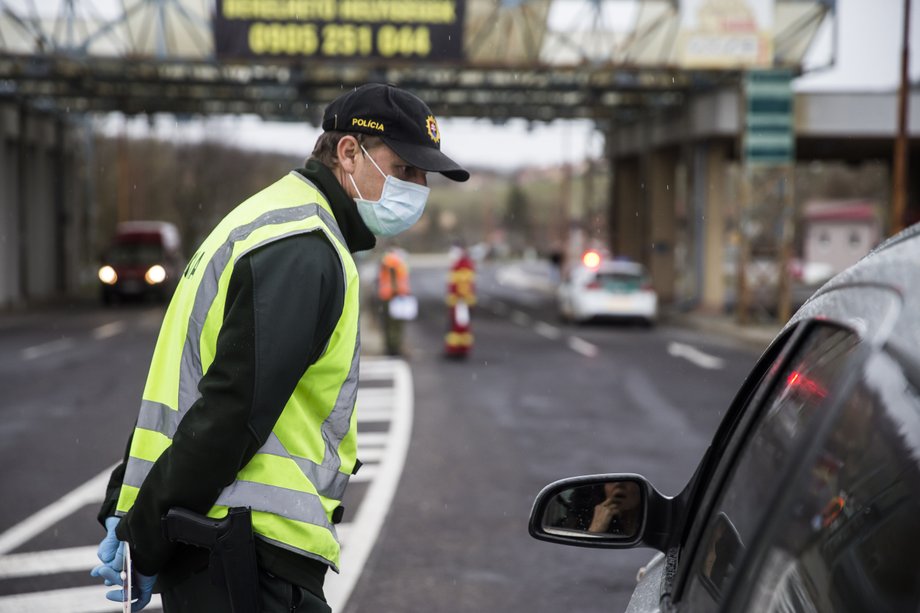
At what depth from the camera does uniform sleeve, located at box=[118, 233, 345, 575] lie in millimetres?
2520

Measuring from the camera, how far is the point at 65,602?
5.80 meters

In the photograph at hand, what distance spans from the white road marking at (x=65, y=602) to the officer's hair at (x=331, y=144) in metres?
3.45

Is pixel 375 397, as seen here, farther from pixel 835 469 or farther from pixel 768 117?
pixel 768 117

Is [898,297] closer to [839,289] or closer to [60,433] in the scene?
[839,289]

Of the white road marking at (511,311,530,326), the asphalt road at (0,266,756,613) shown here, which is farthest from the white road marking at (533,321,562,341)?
the asphalt road at (0,266,756,613)

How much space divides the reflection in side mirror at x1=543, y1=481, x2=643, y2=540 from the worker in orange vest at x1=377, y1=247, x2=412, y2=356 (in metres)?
15.6

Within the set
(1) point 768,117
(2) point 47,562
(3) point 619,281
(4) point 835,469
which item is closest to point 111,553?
(4) point 835,469

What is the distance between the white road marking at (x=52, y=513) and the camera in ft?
23.4

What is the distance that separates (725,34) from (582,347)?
922 centimetres

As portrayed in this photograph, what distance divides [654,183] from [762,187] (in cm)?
1021

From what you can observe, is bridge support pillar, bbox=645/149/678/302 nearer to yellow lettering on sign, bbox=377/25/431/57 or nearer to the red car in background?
yellow lettering on sign, bbox=377/25/431/57

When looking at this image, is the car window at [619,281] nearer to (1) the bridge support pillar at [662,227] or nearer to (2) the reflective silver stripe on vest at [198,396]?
(1) the bridge support pillar at [662,227]

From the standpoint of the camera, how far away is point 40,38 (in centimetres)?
2705

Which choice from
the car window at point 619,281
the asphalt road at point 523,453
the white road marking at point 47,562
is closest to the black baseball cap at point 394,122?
the asphalt road at point 523,453
